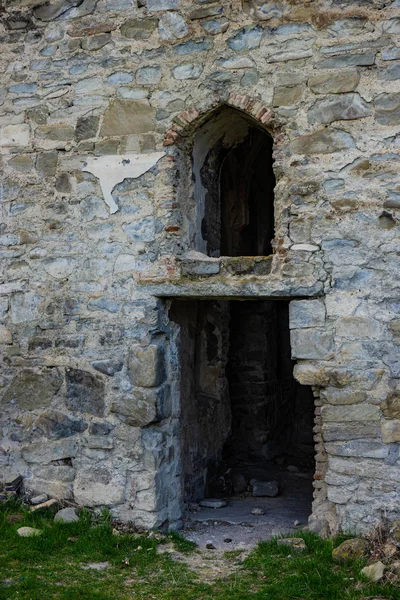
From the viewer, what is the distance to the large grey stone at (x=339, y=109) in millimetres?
4496

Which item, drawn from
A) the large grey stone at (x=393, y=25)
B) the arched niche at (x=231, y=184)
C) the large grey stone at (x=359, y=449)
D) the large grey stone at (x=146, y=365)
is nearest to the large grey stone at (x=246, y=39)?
the arched niche at (x=231, y=184)

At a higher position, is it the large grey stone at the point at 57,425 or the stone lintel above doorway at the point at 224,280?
the stone lintel above doorway at the point at 224,280

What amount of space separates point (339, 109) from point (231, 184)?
224 cm

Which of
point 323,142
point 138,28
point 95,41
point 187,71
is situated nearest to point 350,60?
point 323,142

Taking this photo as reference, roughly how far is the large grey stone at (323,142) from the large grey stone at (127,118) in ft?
3.80

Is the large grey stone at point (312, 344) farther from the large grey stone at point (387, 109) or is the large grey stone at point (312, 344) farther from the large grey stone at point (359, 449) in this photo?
the large grey stone at point (387, 109)

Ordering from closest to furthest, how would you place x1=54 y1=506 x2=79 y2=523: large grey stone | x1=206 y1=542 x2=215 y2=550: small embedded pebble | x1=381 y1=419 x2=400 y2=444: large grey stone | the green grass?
the green grass → x1=381 y1=419 x2=400 y2=444: large grey stone → x1=206 y1=542 x2=215 y2=550: small embedded pebble → x1=54 y1=506 x2=79 y2=523: large grey stone

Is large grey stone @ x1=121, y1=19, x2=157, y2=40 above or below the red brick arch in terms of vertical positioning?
above

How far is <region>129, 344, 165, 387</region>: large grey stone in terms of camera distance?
4895 millimetres

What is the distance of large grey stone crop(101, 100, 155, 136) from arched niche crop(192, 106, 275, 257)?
15.7 inches

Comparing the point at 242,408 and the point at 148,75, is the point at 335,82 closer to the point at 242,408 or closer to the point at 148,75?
the point at 148,75

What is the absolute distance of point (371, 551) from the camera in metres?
4.20

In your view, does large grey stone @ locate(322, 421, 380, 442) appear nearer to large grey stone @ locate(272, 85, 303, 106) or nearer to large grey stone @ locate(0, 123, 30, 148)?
large grey stone @ locate(272, 85, 303, 106)

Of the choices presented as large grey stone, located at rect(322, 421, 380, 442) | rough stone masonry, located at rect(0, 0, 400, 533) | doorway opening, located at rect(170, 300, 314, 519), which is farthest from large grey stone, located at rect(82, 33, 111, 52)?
large grey stone, located at rect(322, 421, 380, 442)
